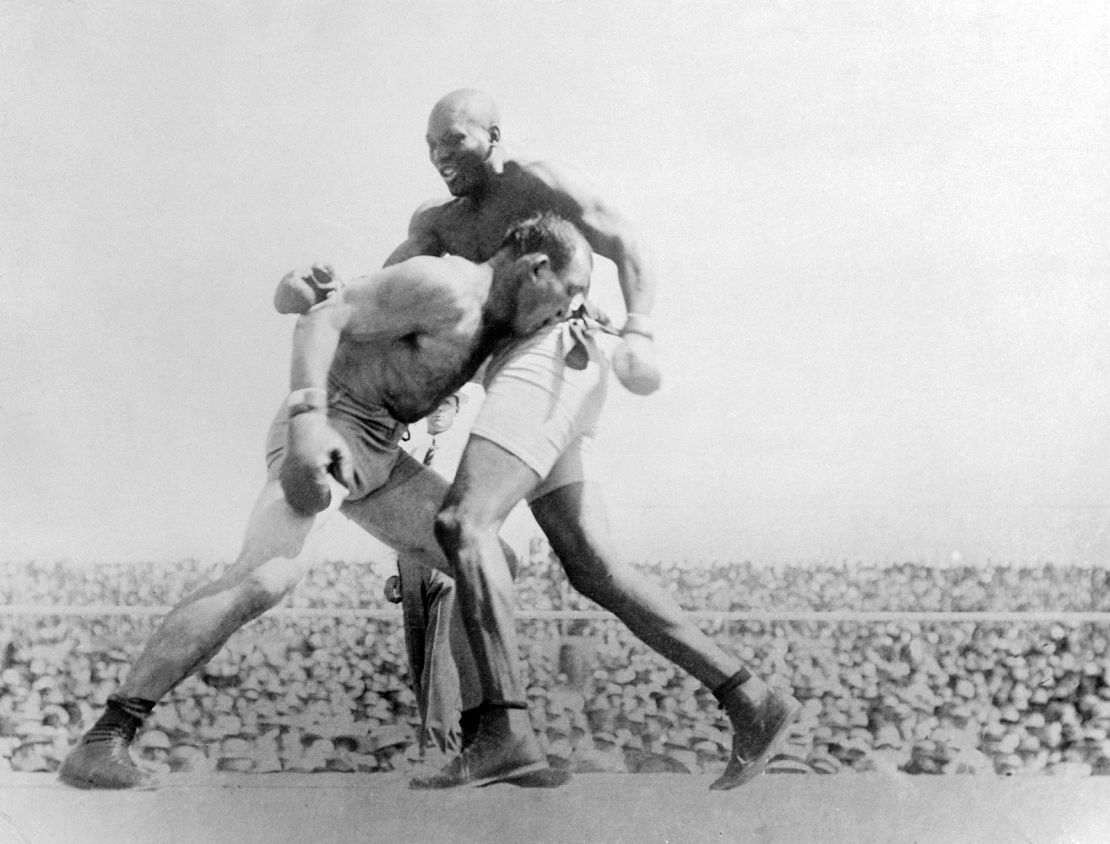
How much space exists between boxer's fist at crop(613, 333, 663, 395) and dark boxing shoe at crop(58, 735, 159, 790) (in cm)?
161

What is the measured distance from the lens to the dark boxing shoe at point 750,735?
10.3 ft

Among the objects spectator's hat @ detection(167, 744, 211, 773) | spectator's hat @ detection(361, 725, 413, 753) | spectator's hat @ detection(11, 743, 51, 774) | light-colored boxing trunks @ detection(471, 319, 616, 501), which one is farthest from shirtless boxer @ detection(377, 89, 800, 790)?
spectator's hat @ detection(11, 743, 51, 774)

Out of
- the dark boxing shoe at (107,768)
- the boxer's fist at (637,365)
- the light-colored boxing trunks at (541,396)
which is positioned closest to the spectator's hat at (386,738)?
the dark boxing shoe at (107,768)

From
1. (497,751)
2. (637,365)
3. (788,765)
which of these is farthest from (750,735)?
(637,365)

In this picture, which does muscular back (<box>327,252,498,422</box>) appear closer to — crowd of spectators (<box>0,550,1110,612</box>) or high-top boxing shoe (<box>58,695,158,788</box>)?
crowd of spectators (<box>0,550,1110,612</box>)

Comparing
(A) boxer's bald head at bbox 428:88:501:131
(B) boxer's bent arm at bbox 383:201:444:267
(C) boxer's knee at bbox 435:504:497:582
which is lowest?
(C) boxer's knee at bbox 435:504:497:582

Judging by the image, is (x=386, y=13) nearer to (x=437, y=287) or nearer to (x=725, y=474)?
(x=437, y=287)

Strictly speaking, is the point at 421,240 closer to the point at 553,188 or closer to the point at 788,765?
the point at 553,188

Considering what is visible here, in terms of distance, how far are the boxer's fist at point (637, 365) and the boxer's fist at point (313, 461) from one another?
2.44 ft

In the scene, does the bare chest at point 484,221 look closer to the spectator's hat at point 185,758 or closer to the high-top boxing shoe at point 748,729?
the high-top boxing shoe at point 748,729

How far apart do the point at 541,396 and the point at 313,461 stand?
0.61 metres

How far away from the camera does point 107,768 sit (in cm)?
308

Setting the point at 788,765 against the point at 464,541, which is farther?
the point at 788,765

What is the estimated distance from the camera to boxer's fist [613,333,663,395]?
3.14m
